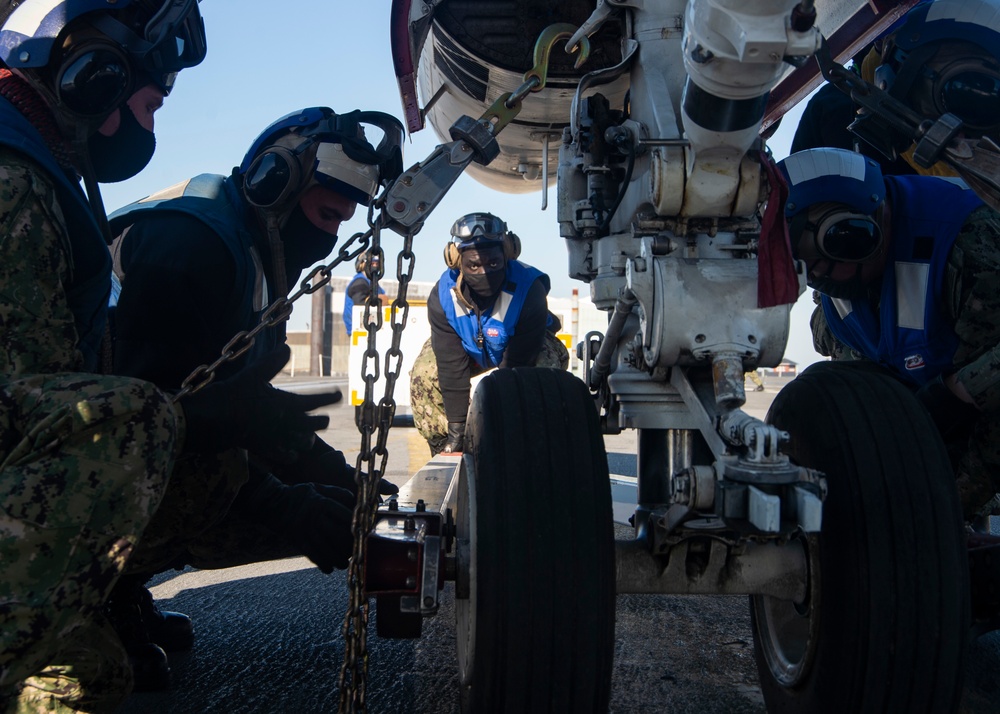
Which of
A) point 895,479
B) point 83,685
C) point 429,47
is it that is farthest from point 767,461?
point 429,47

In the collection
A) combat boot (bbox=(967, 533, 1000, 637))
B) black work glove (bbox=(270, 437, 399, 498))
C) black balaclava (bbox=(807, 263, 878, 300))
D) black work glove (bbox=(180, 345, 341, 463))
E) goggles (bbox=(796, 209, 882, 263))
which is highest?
goggles (bbox=(796, 209, 882, 263))

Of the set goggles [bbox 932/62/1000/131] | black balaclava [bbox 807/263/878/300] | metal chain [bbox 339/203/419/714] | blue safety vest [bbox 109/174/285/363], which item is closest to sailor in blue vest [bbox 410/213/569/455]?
blue safety vest [bbox 109/174/285/363]

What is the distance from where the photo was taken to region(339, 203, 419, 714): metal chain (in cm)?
169

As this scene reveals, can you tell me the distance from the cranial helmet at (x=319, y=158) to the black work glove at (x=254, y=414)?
711 millimetres

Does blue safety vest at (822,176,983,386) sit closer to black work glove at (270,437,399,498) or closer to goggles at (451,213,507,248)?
→ black work glove at (270,437,399,498)

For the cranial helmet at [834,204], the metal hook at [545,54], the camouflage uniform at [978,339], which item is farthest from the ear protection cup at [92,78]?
the camouflage uniform at [978,339]

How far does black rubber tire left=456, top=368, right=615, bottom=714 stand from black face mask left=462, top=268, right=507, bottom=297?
10.5 feet

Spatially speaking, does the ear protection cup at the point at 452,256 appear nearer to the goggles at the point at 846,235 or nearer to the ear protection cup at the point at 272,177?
the ear protection cup at the point at 272,177

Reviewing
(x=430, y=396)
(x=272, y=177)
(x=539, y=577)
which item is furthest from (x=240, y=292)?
(x=430, y=396)

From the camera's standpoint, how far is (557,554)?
5.16 ft

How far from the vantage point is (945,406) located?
103 inches

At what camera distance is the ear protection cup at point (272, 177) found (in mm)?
2623

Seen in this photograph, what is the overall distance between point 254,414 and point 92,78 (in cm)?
93

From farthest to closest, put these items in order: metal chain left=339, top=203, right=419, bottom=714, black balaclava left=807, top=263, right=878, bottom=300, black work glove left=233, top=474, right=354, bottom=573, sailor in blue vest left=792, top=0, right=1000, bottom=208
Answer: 1. black balaclava left=807, top=263, right=878, bottom=300
2. sailor in blue vest left=792, top=0, right=1000, bottom=208
3. black work glove left=233, top=474, right=354, bottom=573
4. metal chain left=339, top=203, right=419, bottom=714
